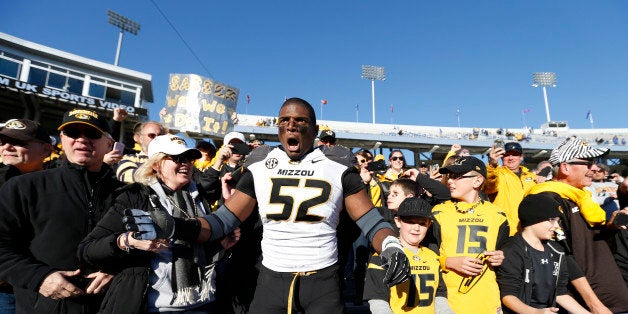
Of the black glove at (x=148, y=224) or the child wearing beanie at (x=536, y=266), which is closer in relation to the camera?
the black glove at (x=148, y=224)

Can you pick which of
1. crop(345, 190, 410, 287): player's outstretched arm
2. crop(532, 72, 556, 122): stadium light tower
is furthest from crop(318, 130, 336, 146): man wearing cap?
crop(532, 72, 556, 122): stadium light tower

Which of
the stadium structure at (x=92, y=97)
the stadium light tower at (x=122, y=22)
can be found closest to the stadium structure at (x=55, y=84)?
the stadium structure at (x=92, y=97)

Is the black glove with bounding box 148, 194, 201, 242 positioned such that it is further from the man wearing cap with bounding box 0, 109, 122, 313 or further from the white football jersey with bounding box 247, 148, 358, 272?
the man wearing cap with bounding box 0, 109, 122, 313

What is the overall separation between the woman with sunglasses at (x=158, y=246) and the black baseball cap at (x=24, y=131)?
1.17m

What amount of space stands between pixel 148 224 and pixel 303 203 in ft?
3.22

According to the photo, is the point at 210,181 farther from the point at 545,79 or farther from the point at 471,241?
the point at 545,79

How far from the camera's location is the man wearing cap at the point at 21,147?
2898mm

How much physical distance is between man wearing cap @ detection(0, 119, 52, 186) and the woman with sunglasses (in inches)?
46.4

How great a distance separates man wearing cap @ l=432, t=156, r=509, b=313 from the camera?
3.06 meters

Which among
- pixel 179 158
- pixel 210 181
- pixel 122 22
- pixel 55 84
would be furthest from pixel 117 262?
pixel 122 22

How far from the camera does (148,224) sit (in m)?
1.92

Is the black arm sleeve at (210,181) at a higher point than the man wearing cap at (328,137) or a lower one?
lower

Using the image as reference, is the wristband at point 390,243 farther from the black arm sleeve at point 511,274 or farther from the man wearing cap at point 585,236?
the man wearing cap at point 585,236

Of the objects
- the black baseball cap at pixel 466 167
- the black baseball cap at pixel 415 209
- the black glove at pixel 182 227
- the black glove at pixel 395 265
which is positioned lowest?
the black glove at pixel 395 265
